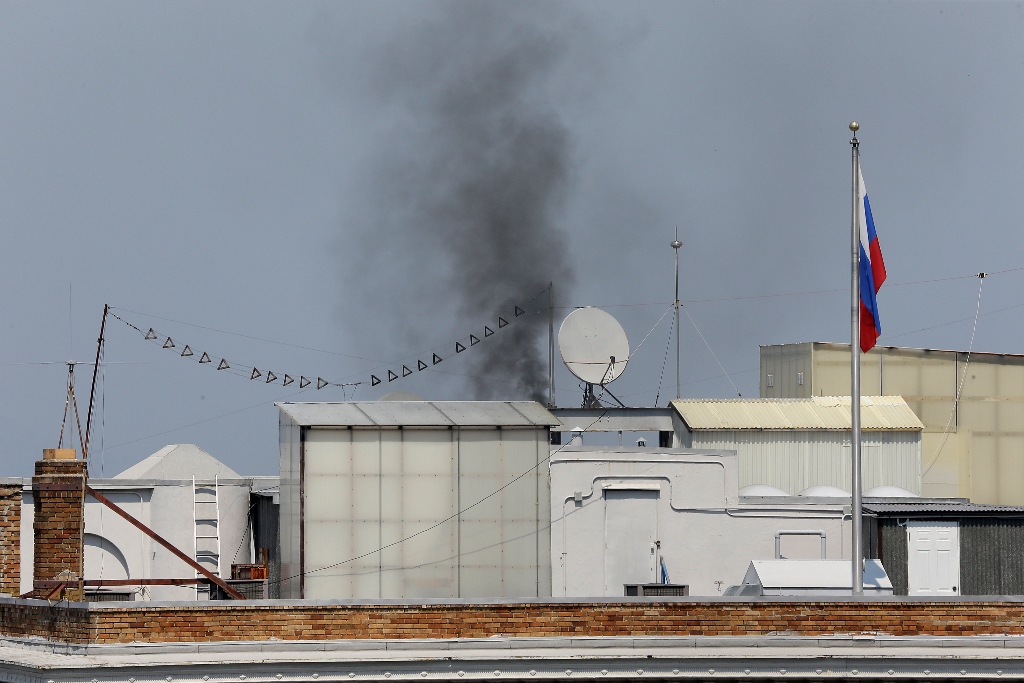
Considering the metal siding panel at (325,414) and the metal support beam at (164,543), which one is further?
the metal siding panel at (325,414)

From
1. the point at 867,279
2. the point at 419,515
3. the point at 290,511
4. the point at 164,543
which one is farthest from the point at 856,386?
the point at 164,543

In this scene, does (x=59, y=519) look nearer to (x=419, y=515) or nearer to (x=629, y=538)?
(x=419, y=515)

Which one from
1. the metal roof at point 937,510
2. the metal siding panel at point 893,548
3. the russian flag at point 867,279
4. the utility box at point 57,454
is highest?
the russian flag at point 867,279

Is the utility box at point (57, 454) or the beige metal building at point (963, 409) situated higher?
the beige metal building at point (963, 409)

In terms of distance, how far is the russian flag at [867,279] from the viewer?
25562 millimetres

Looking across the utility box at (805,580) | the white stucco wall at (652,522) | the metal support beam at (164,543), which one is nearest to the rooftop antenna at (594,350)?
the white stucco wall at (652,522)

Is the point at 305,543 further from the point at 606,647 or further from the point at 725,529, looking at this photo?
the point at 725,529

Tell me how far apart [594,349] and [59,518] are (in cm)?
2058

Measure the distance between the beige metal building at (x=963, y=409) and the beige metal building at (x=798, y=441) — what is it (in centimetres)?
576

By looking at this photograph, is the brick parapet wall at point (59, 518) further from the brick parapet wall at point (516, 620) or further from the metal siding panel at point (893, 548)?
the metal siding panel at point (893, 548)

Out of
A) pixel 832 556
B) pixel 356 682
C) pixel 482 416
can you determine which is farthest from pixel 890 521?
pixel 356 682

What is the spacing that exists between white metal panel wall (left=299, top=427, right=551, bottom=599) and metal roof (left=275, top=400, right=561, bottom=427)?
0.16 metres

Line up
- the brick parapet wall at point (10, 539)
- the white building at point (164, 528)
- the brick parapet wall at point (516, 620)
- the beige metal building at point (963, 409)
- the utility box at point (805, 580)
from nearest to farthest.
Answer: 1. the brick parapet wall at point (516, 620)
2. the brick parapet wall at point (10, 539)
3. the utility box at point (805, 580)
4. the white building at point (164, 528)
5. the beige metal building at point (963, 409)

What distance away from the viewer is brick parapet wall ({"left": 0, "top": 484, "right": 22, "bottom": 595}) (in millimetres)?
24922
